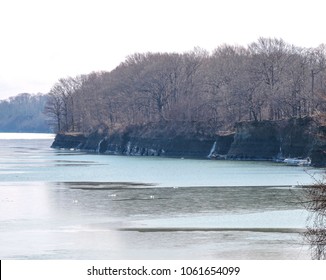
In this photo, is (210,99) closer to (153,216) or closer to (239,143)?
(239,143)

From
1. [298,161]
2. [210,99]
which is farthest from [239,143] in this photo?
[210,99]

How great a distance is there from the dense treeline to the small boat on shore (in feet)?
18.9

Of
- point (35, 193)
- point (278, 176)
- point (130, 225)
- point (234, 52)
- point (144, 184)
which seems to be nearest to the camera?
point (130, 225)

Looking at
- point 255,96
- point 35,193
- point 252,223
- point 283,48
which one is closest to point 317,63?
point 283,48

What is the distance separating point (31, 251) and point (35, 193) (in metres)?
24.4

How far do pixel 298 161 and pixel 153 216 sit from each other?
161 feet

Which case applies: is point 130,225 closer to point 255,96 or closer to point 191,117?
point 255,96

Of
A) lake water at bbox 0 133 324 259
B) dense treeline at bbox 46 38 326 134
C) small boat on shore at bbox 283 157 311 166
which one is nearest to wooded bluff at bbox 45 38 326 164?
dense treeline at bbox 46 38 326 134

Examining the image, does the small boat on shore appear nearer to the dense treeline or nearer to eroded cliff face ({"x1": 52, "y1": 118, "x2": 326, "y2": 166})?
eroded cliff face ({"x1": 52, "y1": 118, "x2": 326, "y2": 166})

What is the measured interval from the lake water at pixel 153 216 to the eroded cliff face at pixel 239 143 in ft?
65.2

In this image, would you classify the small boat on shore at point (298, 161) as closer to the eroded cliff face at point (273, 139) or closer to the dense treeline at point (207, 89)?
the eroded cliff face at point (273, 139)

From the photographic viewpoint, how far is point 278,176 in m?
69.3

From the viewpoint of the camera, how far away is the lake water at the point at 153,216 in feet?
106

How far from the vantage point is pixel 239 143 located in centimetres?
10562
